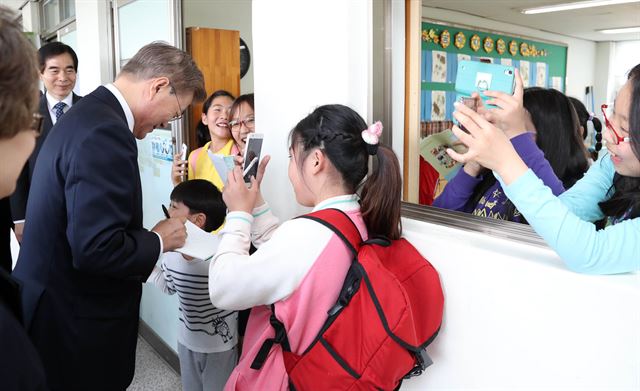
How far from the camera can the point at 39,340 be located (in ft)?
4.37

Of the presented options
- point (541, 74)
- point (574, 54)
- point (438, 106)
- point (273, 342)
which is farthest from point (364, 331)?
point (574, 54)

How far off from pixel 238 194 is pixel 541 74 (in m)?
6.36

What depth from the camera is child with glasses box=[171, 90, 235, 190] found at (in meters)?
2.49

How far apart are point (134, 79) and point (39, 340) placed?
75cm

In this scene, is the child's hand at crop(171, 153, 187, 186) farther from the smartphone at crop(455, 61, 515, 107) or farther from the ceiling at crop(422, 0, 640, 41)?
the ceiling at crop(422, 0, 640, 41)

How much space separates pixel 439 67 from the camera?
4930 mm

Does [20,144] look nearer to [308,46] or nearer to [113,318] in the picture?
[113,318]

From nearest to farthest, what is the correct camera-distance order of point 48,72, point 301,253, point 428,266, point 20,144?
point 20,144
point 301,253
point 428,266
point 48,72

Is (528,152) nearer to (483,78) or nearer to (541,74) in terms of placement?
(483,78)

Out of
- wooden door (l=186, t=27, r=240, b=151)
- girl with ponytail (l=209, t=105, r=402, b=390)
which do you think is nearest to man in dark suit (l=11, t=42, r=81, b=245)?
wooden door (l=186, t=27, r=240, b=151)

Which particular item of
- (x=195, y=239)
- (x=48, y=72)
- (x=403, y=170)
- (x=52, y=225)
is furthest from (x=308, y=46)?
(x=48, y=72)

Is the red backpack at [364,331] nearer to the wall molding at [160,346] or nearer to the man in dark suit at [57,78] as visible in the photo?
the wall molding at [160,346]

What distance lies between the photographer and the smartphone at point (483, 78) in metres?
1.18

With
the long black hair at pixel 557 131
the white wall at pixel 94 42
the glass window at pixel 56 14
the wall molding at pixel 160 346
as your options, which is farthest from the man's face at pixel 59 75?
the long black hair at pixel 557 131
